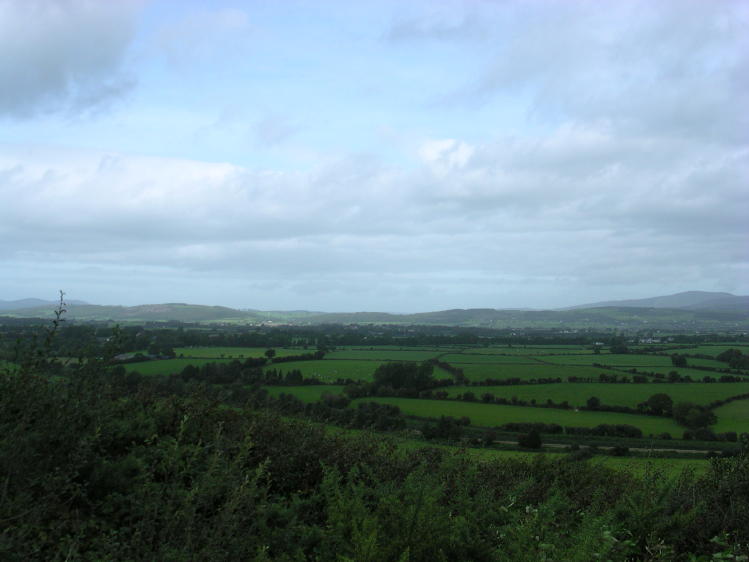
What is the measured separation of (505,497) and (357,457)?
6.42 ft

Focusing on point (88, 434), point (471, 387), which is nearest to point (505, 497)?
point (88, 434)

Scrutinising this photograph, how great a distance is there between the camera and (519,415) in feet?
103

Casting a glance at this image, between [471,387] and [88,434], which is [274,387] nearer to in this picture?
[471,387]

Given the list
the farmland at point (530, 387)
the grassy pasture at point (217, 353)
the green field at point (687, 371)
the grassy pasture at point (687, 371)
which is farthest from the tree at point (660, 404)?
the grassy pasture at point (217, 353)

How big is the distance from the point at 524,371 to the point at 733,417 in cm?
1949

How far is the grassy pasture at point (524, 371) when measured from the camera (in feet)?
145

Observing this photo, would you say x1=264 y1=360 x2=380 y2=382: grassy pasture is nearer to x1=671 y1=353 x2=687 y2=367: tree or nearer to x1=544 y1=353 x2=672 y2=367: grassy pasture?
x1=544 y1=353 x2=672 y2=367: grassy pasture

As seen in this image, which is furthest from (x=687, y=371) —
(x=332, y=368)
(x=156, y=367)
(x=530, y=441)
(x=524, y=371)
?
(x=156, y=367)

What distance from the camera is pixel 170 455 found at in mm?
5570

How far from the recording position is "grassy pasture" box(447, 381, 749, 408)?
34.2m

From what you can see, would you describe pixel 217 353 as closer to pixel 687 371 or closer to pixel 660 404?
pixel 660 404

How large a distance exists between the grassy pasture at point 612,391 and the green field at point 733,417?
3.95 feet

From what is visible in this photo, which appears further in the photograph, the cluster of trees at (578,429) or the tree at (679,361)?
the tree at (679,361)

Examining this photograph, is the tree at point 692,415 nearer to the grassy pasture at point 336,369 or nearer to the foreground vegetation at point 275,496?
the grassy pasture at point 336,369
